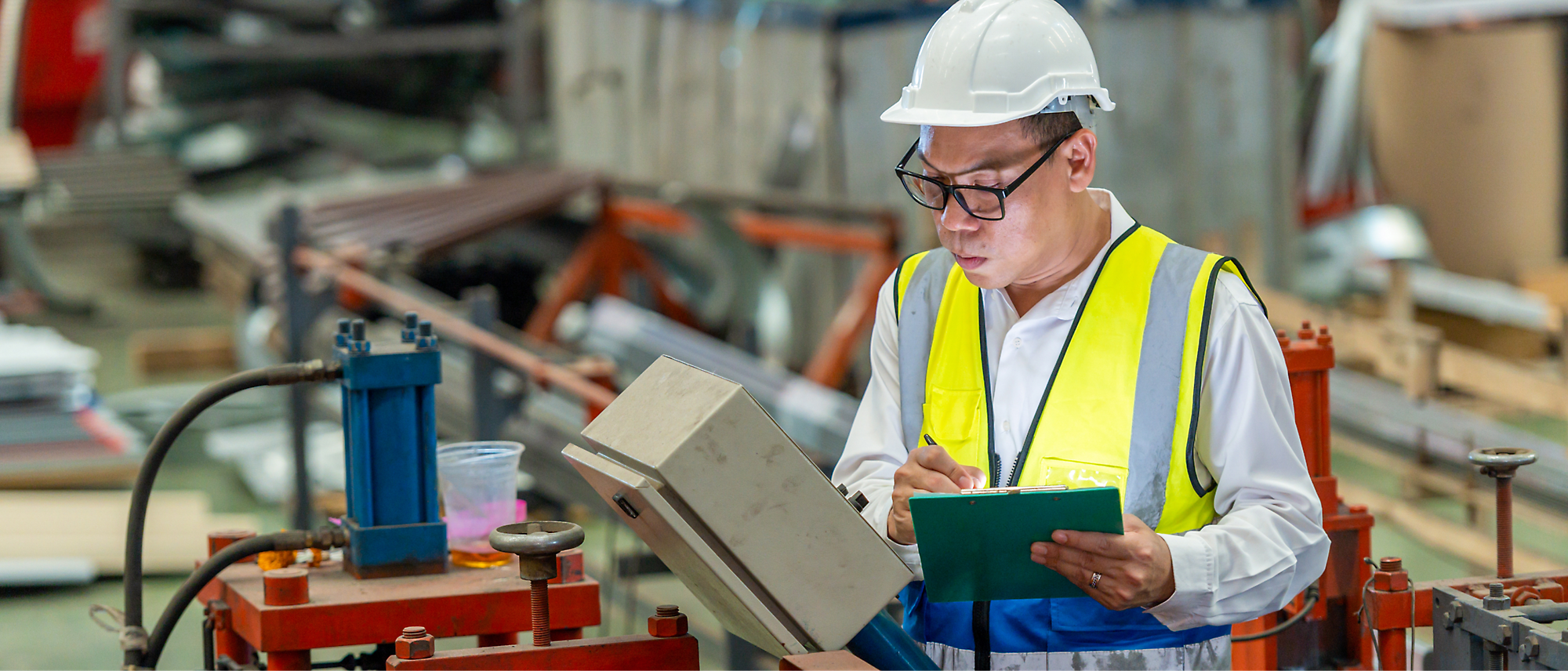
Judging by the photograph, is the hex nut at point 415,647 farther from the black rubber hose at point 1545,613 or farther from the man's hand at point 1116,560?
the black rubber hose at point 1545,613

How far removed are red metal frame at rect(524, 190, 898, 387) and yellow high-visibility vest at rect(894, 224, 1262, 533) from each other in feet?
15.7

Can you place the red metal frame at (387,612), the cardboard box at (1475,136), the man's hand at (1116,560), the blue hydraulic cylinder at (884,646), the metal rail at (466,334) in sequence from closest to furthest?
1. the man's hand at (1116,560)
2. the blue hydraulic cylinder at (884,646)
3. the red metal frame at (387,612)
4. the metal rail at (466,334)
5. the cardboard box at (1475,136)

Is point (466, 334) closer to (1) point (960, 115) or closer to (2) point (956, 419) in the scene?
(2) point (956, 419)

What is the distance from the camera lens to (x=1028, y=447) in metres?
2.09

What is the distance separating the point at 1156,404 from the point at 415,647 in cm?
108

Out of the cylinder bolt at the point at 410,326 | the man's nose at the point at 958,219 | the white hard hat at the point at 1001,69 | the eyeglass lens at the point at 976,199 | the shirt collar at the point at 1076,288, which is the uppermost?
the white hard hat at the point at 1001,69

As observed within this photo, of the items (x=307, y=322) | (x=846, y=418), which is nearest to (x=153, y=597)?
(x=307, y=322)

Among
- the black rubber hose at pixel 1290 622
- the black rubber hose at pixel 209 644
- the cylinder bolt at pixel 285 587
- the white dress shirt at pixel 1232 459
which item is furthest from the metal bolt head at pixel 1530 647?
the black rubber hose at pixel 209 644

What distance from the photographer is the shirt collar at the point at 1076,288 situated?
2.13 meters

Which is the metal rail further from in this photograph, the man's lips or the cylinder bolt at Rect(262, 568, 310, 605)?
the man's lips

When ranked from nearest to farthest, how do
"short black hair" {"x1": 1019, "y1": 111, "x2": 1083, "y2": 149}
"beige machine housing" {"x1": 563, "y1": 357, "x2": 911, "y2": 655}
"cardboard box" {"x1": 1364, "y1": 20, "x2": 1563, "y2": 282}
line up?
1. "beige machine housing" {"x1": 563, "y1": 357, "x2": 911, "y2": 655}
2. "short black hair" {"x1": 1019, "y1": 111, "x2": 1083, "y2": 149}
3. "cardboard box" {"x1": 1364, "y1": 20, "x2": 1563, "y2": 282}

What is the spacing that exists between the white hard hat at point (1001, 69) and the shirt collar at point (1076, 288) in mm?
157

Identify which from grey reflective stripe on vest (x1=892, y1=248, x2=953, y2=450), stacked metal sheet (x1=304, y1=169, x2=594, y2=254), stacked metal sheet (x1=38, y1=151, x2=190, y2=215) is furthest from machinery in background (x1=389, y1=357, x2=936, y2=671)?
stacked metal sheet (x1=38, y1=151, x2=190, y2=215)

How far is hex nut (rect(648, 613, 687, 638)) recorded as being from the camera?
2139 millimetres
